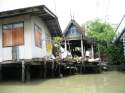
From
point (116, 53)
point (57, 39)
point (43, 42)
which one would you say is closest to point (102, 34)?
point (116, 53)

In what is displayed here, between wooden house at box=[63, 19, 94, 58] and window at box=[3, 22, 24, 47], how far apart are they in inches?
282

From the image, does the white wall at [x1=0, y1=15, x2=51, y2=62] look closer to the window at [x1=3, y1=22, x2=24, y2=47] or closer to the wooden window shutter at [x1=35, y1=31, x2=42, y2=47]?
the window at [x1=3, y1=22, x2=24, y2=47]

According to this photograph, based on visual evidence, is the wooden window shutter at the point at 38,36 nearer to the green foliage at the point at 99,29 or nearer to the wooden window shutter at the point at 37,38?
the wooden window shutter at the point at 37,38

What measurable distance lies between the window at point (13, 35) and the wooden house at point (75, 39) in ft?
23.5

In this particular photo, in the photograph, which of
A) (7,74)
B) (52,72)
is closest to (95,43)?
(52,72)

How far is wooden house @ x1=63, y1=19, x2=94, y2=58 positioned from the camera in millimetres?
21828

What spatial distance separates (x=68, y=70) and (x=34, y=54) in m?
5.16

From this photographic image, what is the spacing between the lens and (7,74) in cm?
1719

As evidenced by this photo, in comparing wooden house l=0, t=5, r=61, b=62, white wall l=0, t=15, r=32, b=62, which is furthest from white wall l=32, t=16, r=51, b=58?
white wall l=0, t=15, r=32, b=62

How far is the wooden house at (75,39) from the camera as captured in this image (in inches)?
859

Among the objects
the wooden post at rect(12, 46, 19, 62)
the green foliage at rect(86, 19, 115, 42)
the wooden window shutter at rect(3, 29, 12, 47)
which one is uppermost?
the green foliage at rect(86, 19, 115, 42)

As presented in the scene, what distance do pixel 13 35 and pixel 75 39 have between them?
319 inches

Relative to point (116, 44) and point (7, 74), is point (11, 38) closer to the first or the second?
point (7, 74)

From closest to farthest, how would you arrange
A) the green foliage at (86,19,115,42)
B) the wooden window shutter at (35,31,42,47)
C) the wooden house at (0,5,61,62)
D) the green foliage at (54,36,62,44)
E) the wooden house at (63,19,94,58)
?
the wooden house at (0,5,61,62) → the wooden window shutter at (35,31,42,47) → the green foliage at (54,36,62,44) → the wooden house at (63,19,94,58) → the green foliage at (86,19,115,42)
